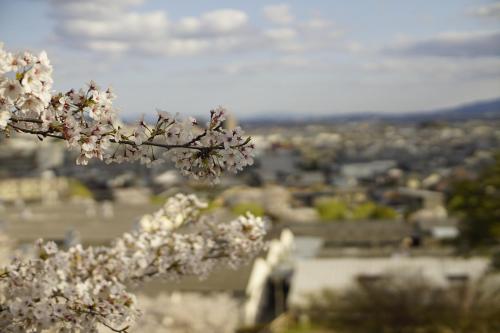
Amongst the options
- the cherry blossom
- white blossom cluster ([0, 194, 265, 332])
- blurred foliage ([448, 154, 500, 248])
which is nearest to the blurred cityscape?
blurred foliage ([448, 154, 500, 248])

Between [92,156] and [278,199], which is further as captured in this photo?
[278,199]

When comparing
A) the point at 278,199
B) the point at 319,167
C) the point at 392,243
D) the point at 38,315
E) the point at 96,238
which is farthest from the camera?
the point at 319,167

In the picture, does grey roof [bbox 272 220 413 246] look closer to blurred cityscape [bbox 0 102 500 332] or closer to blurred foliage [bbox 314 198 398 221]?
blurred cityscape [bbox 0 102 500 332]

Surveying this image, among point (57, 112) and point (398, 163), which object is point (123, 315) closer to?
point (57, 112)

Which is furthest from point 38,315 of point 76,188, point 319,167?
point 319,167

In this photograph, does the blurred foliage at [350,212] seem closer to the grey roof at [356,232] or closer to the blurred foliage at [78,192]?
the grey roof at [356,232]

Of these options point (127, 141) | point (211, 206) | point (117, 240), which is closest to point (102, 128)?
point (127, 141)
